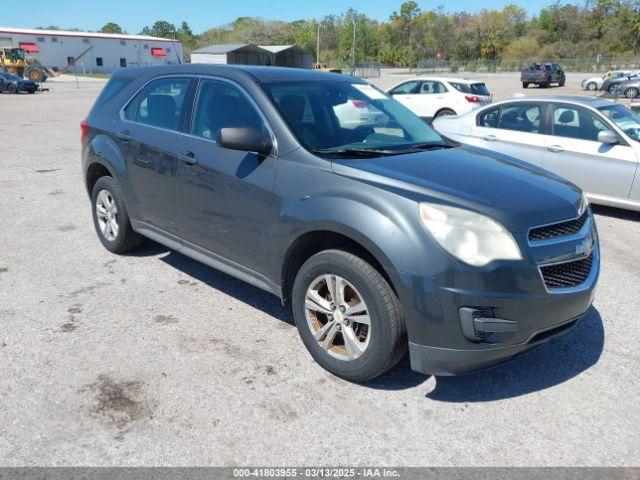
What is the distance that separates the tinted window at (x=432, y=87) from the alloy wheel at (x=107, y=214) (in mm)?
13238

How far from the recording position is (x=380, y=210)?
9.81 ft

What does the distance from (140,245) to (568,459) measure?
13.9 feet

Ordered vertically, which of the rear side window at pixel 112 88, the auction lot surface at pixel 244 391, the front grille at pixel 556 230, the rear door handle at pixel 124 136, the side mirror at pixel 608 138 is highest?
the rear side window at pixel 112 88

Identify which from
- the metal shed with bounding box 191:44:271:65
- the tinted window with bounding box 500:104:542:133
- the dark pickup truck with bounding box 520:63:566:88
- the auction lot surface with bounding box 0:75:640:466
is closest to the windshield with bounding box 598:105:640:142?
the tinted window with bounding box 500:104:542:133

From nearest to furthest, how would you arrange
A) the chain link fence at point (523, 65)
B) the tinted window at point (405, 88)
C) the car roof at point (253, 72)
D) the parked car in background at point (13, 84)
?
the car roof at point (253, 72) < the tinted window at point (405, 88) < the parked car in background at point (13, 84) < the chain link fence at point (523, 65)

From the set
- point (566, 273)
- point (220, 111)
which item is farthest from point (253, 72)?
point (566, 273)

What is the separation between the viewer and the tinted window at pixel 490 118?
26.7ft

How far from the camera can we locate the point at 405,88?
690 inches

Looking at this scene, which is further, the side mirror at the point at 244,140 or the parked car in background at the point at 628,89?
the parked car in background at the point at 628,89

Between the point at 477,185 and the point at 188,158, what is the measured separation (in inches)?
83.2

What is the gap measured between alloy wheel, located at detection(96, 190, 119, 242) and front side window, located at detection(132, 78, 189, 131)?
0.93 m

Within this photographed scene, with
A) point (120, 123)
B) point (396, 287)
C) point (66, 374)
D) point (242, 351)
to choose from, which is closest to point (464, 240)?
point (396, 287)

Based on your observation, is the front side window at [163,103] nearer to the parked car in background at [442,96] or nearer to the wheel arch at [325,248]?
the wheel arch at [325,248]

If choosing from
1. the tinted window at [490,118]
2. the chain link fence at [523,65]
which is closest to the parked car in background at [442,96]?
the tinted window at [490,118]
